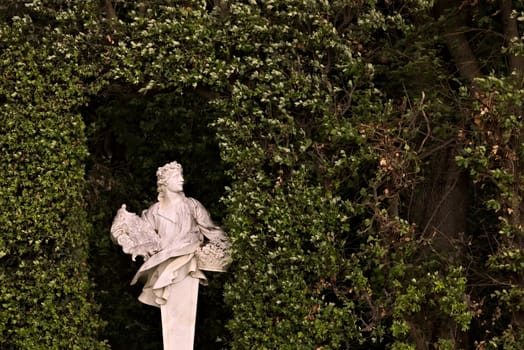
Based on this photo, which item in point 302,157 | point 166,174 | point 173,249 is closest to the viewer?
point 302,157

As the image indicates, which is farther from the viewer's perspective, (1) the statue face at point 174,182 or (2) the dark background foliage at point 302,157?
(1) the statue face at point 174,182

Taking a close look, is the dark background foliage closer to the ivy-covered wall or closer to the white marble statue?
the ivy-covered wall

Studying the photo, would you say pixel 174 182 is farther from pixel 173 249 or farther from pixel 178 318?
pixel 178 318

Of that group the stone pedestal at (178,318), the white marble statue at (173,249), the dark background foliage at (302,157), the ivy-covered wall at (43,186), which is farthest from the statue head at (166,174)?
the stone pedestal at (178,318)

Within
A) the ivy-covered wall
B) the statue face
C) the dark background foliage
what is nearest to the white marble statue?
the statue face

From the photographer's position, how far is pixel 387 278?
927 centimetres

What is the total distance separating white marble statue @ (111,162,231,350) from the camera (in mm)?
9500

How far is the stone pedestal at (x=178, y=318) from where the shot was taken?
9.56 metres

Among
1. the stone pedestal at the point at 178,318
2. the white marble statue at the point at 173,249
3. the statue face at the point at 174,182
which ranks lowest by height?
the stone pedestal at the point at 178,318

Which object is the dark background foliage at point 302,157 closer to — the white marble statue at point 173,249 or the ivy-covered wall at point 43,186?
the ivy-covered wall at point 43,186

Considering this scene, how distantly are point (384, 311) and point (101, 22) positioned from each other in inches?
134

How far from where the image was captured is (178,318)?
9.58 metres

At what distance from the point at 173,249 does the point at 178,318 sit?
59 cm

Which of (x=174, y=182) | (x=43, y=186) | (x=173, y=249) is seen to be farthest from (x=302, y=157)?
(x=43, y=186)
